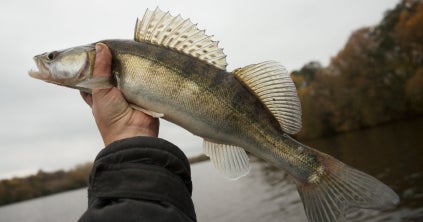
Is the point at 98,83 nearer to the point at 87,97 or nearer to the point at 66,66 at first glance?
the point at 87,97

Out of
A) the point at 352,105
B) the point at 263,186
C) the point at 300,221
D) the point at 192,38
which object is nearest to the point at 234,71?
the point at 192,38

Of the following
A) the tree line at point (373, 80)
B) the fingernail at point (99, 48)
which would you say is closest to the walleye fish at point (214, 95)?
the fingernail at point (99, 48)

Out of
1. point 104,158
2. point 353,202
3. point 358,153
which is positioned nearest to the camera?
point 104,158

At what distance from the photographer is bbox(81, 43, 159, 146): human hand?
342 cm

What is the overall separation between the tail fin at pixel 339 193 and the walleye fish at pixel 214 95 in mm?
91

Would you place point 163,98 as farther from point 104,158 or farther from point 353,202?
point 353,202

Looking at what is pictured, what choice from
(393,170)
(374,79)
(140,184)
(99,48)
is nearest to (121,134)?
(99,48)

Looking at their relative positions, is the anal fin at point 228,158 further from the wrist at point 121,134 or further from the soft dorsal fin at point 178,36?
the soft dorsal fin at point 178,36

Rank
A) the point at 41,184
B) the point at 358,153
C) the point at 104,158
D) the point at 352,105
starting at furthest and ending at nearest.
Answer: the point at 41,184 → the point at 352,105 → the point at 358,153 → the point at 104,158

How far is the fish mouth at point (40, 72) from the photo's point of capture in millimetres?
3875

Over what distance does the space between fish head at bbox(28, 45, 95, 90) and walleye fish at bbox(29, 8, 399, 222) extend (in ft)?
0.25

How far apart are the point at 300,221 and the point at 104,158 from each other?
18060 mm

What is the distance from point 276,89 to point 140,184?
1.71 meters

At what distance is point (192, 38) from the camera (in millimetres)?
3613
